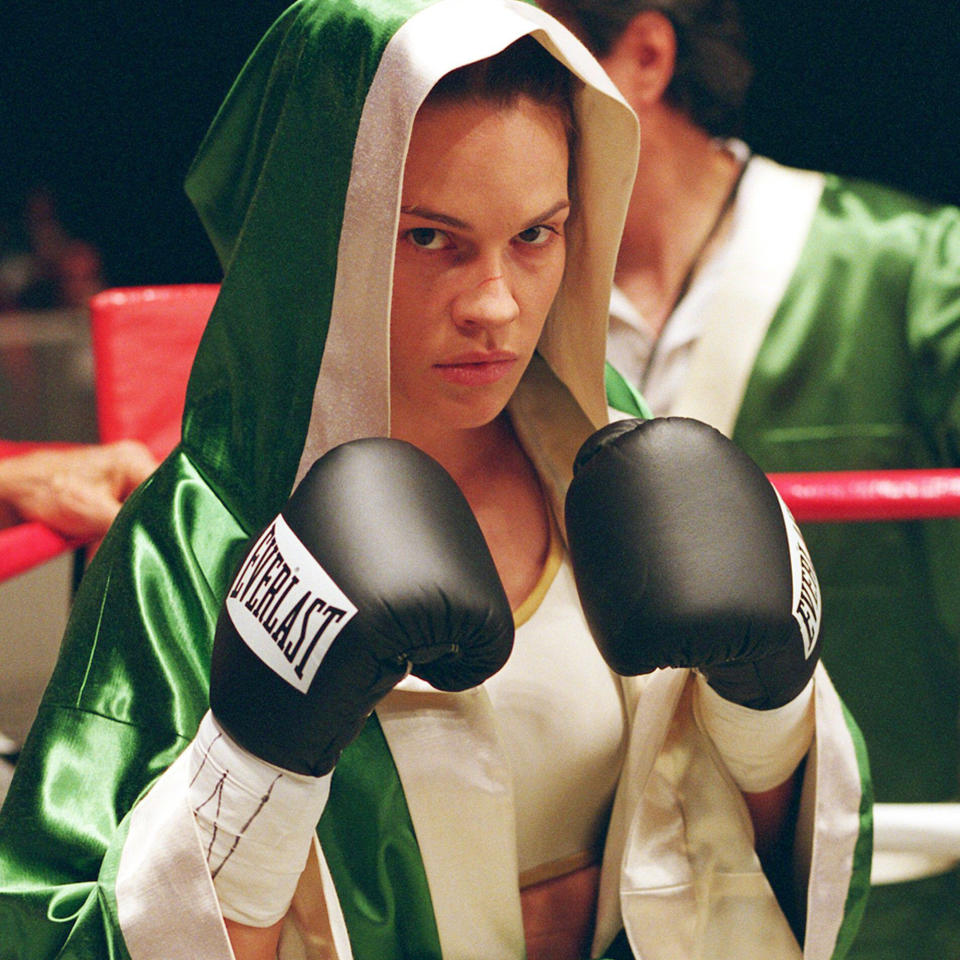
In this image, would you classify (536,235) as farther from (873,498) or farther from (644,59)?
(644,59)

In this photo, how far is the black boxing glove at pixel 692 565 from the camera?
651 mm

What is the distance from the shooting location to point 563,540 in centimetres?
85

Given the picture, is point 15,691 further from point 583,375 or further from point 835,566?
point 835,566

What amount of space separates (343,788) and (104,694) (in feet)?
0.47

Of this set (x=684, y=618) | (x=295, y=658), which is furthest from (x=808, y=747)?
(x=295, y=658)

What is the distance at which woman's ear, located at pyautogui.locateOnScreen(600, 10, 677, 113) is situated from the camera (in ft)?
5.35

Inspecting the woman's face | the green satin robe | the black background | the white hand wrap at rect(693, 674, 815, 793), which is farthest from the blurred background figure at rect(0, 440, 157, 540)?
the black background

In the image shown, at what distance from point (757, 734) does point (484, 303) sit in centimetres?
29

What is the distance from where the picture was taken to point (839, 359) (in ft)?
5.20

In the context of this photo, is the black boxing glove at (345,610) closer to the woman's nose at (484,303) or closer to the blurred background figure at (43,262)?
→ the woman's nose at (484,303)

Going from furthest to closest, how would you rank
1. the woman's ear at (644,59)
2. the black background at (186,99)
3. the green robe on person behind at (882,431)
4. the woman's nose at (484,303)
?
the black background at (186,99), the woman's ear at (644,59), the green robe on person behind at (882,431), the woman's nose at (484,303)

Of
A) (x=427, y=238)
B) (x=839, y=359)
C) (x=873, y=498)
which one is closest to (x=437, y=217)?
(x=427, y=238)

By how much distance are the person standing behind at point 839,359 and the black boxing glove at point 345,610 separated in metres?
0.97

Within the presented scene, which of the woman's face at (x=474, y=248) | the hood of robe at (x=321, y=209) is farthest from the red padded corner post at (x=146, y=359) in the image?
the woman's face at (x=474, y=248)
